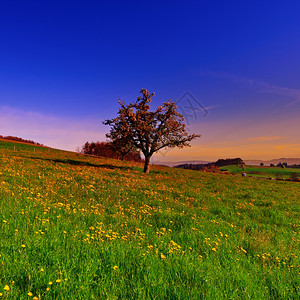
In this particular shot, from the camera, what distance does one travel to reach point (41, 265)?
3994 millimetres

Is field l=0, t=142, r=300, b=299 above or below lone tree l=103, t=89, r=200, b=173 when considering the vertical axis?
below

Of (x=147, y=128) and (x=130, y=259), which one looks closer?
(x=130, y=259)

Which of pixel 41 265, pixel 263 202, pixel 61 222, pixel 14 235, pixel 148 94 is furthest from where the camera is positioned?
pixel 148 94

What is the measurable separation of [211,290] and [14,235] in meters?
5.13

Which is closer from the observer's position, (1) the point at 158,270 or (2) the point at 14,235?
(1) the point at 158,270

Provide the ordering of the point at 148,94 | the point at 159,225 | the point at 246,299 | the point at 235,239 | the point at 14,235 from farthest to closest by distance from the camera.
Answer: the point at 148,94 → the point at 159,225 → the point at 235,239 → the point at 14,235 → the point at 246,299

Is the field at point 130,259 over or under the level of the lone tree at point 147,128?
under

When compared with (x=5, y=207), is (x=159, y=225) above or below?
below

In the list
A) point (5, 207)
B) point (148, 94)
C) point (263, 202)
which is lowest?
point (263, 202)

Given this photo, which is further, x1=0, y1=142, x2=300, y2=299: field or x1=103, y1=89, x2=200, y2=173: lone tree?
x1=103, y1=89, x2=200, y2=173: lone tree

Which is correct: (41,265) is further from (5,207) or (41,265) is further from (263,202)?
(263,202)

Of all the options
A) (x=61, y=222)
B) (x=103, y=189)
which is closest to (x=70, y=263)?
(x=61, y=222)

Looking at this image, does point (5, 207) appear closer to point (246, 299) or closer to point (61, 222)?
point (61, 222)

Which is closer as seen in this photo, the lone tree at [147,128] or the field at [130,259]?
the field at [130,259]
